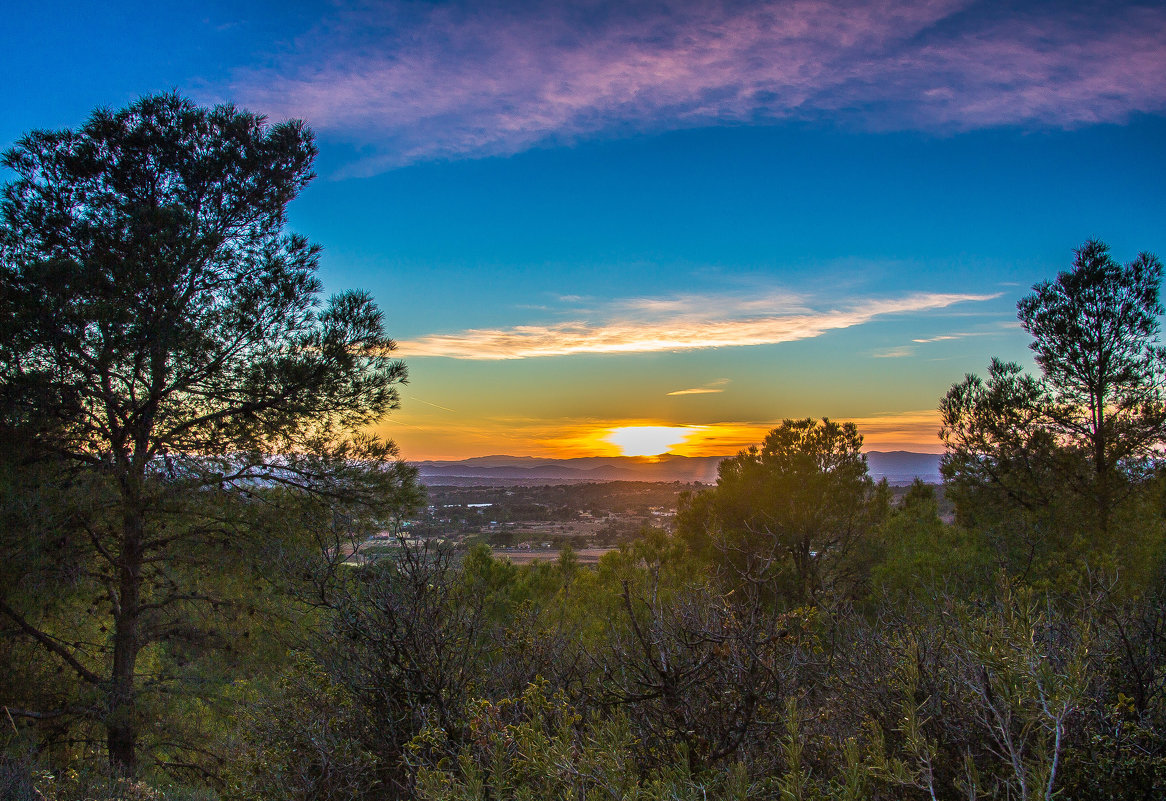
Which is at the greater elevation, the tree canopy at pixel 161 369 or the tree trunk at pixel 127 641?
the tree canopy at pixel 161 369

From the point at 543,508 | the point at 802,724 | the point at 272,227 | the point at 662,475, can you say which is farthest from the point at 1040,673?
the point at 662,475

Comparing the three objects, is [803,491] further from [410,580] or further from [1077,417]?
[410,580]

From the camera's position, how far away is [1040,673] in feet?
8.03

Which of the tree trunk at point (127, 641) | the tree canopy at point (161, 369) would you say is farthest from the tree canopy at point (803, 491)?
the tree trunk at point (127, 641)

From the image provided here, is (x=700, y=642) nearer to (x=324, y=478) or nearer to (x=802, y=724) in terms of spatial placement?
(x=802, y=724)

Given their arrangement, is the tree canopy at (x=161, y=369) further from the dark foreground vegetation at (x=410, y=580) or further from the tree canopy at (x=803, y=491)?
the tree canopy at (x=803, y=491)

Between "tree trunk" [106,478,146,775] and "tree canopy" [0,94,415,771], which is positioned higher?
"tree canopy" [0,94,415,771]

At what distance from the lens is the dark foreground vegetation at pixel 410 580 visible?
9.82 ft

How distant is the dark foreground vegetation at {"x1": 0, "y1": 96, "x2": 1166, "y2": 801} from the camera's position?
9.82 feet

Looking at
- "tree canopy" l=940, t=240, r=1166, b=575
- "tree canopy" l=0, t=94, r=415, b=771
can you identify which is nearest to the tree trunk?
"tree canopy" l=0, t=94, r=415, b=771

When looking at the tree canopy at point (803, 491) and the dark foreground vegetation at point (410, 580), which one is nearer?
→ the dark foreground vegetation at point (410, 580)

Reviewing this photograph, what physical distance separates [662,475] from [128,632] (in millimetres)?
72027

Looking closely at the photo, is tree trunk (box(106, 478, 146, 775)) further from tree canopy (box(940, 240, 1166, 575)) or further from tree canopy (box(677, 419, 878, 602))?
tree canopy (box(940, 240, 1166, 575))

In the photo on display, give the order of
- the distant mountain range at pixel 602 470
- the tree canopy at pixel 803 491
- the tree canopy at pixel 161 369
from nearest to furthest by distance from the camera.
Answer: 1. the tree canopy at pixel 161 369
2. the tree canopy at pixel 803 491
3. the distant mountain range at pixel 602 470
